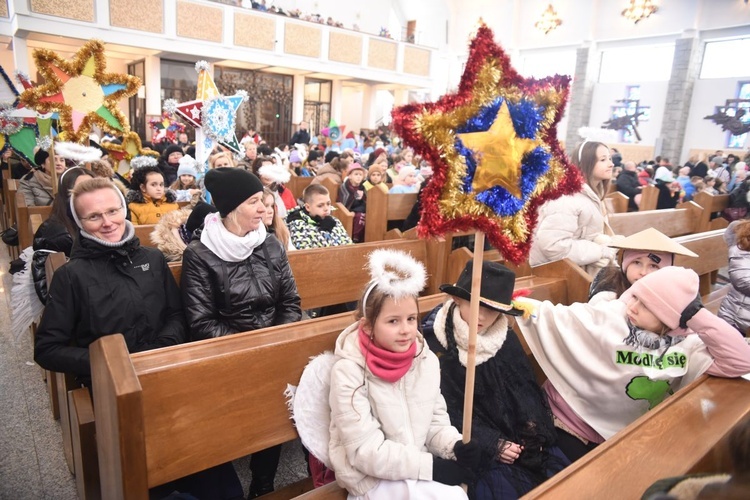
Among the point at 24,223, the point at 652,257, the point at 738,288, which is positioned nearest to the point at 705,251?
the point at 738,288

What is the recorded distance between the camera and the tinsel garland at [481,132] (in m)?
1.36

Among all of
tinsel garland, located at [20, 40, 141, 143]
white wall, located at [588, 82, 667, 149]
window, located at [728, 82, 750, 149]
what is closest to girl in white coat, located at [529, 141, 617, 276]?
tinsel garland, located at [20, 40, 141, 143]

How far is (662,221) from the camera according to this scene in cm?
506

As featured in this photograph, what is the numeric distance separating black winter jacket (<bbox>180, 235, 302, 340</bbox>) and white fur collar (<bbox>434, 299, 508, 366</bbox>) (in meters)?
0.84

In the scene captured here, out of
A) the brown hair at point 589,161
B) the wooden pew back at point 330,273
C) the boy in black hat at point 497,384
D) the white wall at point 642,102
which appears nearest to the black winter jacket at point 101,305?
the wooden pew back at point 330,273

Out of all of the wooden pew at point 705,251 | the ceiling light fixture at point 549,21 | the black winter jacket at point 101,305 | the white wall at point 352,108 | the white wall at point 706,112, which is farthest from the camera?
the white wall at point 352,108

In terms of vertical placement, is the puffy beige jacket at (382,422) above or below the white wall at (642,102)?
below

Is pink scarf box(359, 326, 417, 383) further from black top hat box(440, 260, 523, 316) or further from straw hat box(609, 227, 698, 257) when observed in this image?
straw hat box(609, 227, 698, 257)

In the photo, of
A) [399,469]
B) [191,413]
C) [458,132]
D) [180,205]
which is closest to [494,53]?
[458,132]

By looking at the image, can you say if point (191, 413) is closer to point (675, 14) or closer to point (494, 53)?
point (494, 53)

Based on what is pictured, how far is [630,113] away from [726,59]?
3.04 meters

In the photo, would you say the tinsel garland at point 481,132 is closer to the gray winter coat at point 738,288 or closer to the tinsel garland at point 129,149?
the gray winter coat at point 738,288

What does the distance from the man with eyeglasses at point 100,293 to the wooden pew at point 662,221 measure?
369 centimetres

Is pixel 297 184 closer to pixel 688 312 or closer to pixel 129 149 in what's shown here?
pixel 129 149
